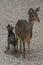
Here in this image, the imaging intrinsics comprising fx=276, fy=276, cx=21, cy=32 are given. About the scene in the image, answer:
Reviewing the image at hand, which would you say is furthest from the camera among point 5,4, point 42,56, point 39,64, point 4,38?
point 5,4

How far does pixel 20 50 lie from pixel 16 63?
52cm

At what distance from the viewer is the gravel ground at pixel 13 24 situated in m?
4.97

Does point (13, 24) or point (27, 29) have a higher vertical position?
point (27, 29)

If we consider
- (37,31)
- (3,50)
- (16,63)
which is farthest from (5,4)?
(16,63)

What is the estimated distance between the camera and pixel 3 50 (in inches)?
213

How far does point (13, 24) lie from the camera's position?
6.77m

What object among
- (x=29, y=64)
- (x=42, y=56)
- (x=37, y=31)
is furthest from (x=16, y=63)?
(x=37, y=31)

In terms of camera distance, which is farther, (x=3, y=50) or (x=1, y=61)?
(x=3, y=50)

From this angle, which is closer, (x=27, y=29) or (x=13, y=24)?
(x=27, y=29)

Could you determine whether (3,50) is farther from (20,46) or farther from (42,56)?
(42,56)

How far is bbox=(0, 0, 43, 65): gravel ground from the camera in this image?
16.3ft

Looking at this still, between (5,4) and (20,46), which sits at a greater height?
(5,4)

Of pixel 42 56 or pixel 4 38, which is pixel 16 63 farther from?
pixel 4 38

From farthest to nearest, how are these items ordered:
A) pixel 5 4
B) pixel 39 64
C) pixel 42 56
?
pixel 5 4
pixel 42 56
pixel 39 64
